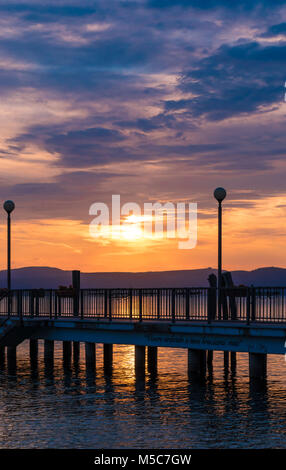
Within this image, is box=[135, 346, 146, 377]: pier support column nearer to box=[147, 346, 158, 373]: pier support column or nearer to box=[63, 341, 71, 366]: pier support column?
box=[147, 346, 158, 373]: pier support column

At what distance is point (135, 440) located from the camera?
902 inches

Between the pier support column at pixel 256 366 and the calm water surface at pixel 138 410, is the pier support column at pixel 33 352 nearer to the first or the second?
the calm water surface at pixel 138 410

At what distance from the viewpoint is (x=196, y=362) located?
3641 cm

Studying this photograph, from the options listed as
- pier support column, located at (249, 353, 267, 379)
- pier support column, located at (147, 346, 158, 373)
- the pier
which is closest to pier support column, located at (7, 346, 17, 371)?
the pier

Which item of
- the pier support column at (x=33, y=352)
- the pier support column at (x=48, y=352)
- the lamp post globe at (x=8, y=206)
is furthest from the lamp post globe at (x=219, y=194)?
the pier support column at (x=33, y=352)

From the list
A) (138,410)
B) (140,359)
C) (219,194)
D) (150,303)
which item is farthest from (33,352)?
(138,410)

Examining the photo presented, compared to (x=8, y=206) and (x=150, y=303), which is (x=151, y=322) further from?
(x=8, y=206)

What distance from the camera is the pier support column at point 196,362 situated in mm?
36312

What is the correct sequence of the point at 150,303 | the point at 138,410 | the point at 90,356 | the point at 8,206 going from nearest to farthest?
the point at 138,410, the point at 150,303, the point at 90,356, the point at 8,206

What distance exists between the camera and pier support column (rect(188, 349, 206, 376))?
36312mm

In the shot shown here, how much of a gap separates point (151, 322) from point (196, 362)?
2822 millimetres

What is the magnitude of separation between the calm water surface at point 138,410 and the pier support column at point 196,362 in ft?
2.04
